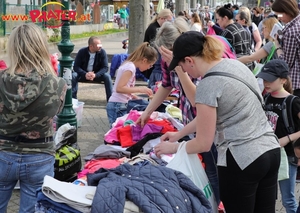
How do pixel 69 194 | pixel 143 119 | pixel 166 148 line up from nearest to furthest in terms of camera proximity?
1. pixel 69 194
2. pixel 166 148
3. pixel 143 119

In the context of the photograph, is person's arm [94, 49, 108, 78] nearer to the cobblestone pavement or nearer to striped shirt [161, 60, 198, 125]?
the cobblestone pavement

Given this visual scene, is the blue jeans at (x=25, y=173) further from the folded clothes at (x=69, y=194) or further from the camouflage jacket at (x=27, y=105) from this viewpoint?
the folded clothes at (x=69, y=194)

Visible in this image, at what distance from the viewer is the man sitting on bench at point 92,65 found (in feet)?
29.2

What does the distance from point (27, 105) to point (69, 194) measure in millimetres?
700

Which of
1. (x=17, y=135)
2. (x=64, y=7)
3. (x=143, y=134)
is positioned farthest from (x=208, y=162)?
(x=64, y=7)

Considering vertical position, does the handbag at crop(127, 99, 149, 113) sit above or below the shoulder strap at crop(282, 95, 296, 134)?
below

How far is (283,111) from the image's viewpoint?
4191 millimetres

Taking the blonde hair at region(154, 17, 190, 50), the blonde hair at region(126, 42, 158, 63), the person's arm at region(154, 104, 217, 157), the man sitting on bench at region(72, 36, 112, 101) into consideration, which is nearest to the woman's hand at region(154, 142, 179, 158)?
the person's arm at region(154, 104, 217, 157)

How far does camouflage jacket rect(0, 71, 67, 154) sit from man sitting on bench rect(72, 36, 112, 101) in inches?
219

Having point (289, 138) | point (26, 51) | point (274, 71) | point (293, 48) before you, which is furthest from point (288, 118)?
point (26, 51)

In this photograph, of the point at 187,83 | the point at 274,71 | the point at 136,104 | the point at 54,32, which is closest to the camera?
the point at 187,83

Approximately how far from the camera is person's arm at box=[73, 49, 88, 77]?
890 cm

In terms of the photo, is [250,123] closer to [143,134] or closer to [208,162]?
[208,162]

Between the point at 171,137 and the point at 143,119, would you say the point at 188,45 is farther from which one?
the point at 143,119
